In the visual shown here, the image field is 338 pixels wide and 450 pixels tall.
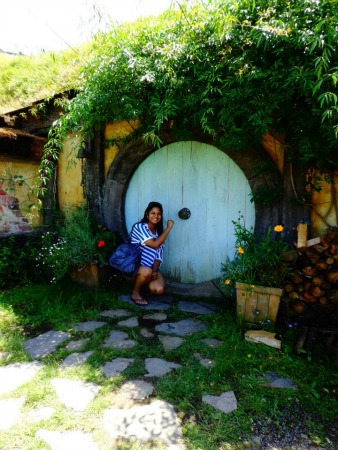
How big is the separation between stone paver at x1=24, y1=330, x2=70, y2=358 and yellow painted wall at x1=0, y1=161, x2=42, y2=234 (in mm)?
2281

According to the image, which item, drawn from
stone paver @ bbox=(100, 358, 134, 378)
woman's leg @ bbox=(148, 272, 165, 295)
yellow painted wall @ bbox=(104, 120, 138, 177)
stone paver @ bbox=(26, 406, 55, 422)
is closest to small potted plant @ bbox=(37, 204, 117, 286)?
woman's leg @ bbox=(148, 272, 165, 295)

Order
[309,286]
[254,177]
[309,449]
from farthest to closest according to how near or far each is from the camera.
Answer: [254,177], [309,286], [309,449]

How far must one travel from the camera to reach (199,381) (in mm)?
2439

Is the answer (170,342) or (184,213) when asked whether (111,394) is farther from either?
(184,213)

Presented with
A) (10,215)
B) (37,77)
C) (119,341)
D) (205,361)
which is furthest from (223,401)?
(37,77)

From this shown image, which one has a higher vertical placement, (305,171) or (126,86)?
(126,86)

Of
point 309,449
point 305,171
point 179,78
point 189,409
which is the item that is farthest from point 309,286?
point 179,78

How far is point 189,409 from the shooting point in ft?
7.05

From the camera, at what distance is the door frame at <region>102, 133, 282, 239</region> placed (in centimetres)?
380

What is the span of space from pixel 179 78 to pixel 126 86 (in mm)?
694

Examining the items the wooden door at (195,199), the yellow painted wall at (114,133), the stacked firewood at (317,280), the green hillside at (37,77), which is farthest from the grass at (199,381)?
the green hillside at (37,77)

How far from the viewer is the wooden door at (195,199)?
416 cm

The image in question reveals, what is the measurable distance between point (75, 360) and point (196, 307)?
1.77 metres

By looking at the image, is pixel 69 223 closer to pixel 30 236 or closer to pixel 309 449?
pixel 30 236
